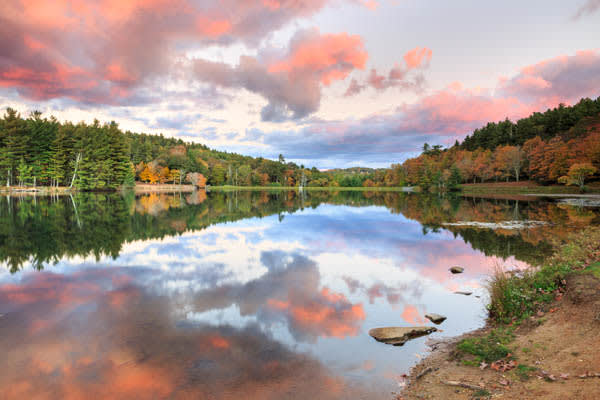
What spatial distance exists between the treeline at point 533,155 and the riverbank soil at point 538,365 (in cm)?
7242

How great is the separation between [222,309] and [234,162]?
148 metres

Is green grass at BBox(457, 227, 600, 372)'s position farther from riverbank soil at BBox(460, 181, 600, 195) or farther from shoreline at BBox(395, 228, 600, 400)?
riverbank soil at BBox(460, 181, 600, 195)

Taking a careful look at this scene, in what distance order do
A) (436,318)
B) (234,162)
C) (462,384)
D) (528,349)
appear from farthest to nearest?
(234,162) → (436,318) → (528,349) → (462,384)

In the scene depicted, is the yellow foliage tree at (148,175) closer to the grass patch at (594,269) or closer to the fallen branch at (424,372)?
the fallen branch at (424,372)

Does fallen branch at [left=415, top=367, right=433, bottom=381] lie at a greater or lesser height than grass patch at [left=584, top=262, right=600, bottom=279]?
lesser

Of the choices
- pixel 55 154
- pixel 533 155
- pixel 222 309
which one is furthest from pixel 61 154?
pixel 533 155

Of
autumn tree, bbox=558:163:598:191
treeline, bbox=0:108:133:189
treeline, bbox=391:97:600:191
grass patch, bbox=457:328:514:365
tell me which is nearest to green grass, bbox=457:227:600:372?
grass patch, bbox=457:328:514:365

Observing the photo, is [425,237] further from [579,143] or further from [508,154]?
[508,154]

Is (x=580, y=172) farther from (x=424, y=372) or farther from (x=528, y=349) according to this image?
(x=424, y=372)

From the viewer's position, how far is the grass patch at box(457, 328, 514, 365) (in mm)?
5508

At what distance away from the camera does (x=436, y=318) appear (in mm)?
8188

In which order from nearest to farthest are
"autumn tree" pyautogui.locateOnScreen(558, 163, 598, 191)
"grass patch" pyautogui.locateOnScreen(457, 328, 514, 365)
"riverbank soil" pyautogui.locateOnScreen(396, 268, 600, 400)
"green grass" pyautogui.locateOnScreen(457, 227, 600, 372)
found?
"riverbank soil" pyautogui.locateOnScreen(396, 268, 600, 400), "grass patch" pyautogui.locateOnScreen(457, 328, 514, 365), "green grass" pyautogui.locateOnScreen(457, 227, 600, 372), "autumn tree" pyautogui.locateOnScreen(558, 163, 598, 191)

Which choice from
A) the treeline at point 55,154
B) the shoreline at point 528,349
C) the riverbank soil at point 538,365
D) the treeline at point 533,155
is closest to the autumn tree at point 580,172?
the treeline at point 533,155

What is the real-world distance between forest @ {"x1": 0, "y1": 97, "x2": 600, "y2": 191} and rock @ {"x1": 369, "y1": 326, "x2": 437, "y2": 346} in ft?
240
